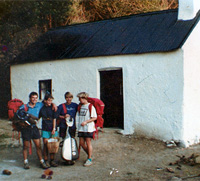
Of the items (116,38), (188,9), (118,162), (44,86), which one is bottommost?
(118,162)

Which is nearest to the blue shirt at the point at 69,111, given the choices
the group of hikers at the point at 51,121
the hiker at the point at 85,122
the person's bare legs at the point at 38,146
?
the group of hikers at the point at 51,121

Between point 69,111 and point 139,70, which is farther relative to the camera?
point 139,70

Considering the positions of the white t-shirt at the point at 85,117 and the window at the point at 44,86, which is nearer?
the white t-shirt at the point at 85,117

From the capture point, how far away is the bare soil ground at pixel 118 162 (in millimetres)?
6164

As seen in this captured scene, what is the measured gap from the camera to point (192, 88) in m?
8.91

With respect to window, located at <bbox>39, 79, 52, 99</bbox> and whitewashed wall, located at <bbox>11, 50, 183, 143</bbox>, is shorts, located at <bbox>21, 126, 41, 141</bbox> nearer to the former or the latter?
whitewashed wall, located at <bbox>11, 50, 183, 143</bbox>

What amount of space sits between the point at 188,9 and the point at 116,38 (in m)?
2.55

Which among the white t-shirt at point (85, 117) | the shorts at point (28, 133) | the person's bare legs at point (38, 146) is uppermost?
the white t-shirt at point (85, 117)

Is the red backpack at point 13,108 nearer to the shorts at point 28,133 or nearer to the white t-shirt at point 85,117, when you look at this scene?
the shorts at point 28,133

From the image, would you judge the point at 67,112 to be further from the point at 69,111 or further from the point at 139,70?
the point at 139,70

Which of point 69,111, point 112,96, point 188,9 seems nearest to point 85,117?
point 69,111

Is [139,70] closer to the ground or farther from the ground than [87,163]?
farther from the ground

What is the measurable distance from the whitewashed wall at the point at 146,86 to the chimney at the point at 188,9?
165 centimetres

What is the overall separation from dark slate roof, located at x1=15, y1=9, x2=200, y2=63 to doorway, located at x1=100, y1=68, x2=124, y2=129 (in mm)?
823
